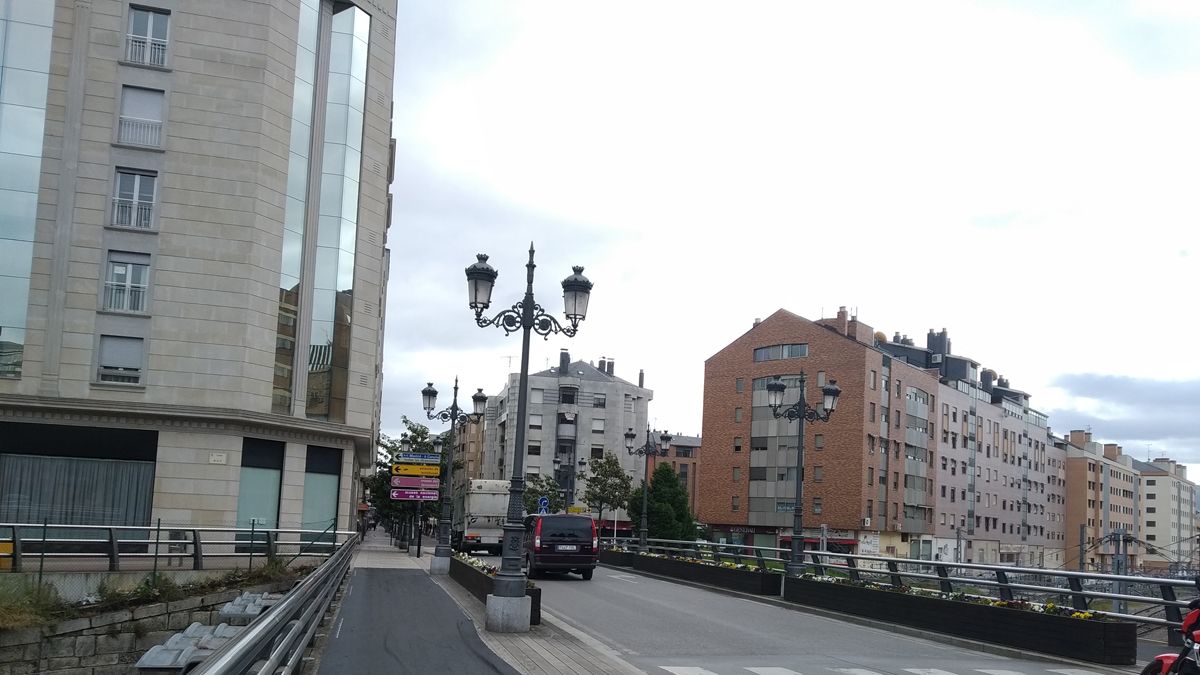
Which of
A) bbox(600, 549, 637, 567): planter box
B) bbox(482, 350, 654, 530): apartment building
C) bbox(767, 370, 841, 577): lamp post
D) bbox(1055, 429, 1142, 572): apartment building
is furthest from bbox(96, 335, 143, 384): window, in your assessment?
bbox(1055, 429, 1142, 572): apartment building

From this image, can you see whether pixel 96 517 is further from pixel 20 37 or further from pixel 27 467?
pixel 20 37

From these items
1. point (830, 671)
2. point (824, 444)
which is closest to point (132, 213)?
point (830, 671)

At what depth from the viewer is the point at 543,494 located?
74.4m

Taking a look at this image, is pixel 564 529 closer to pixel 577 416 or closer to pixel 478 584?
pixel 478 584

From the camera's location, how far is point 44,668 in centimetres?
1773

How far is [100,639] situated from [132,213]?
16.6 metres

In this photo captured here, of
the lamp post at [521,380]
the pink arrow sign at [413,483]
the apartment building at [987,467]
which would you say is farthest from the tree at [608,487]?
the lamp post at [521,380]

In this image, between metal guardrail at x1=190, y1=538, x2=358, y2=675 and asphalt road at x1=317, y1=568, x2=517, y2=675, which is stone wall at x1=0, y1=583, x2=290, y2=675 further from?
metal guardrail at x1=190, y1=538, x2=358, y2=675

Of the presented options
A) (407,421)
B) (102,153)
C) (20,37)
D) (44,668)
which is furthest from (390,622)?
(407,421)

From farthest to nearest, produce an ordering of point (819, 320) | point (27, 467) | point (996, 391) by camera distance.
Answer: point (996, 391), point (819, 320), point (27, 467)

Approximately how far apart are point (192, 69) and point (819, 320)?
53403 millimetres

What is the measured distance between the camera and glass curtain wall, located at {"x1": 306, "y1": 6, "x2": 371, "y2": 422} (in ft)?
114

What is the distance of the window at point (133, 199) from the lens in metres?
31.4

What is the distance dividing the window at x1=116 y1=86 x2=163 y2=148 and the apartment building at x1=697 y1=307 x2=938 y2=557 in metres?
47.9
